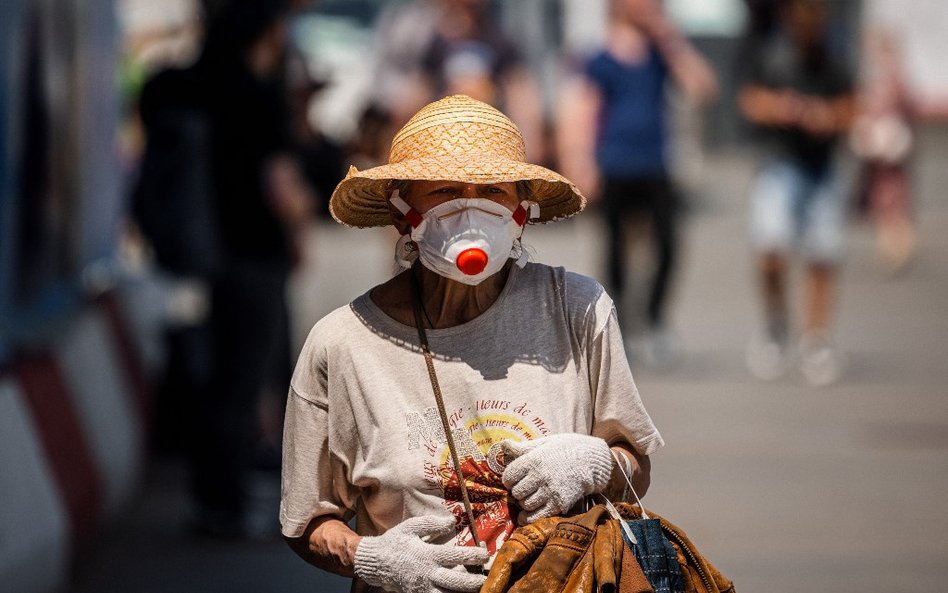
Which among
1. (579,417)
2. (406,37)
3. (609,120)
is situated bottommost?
(579,417)

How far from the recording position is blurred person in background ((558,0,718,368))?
33.0 feet

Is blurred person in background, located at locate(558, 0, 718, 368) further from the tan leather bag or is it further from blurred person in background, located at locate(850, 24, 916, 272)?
the tan leather bag

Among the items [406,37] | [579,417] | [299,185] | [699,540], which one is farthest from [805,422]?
[406,37]

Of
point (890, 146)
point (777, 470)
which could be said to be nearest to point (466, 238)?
point (777, 470)

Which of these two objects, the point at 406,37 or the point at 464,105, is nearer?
the point at 464,105

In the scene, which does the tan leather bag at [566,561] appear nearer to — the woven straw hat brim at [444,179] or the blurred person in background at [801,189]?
the woven straw hat brim at [444,179]

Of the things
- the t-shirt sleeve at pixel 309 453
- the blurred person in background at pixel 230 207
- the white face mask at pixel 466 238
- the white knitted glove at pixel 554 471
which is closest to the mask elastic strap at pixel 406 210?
the white face mask at pixel 466 238

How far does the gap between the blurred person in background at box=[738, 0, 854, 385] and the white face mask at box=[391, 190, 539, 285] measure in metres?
7.16

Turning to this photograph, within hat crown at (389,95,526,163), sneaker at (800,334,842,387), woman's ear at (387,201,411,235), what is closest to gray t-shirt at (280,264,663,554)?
woman's ear at (387,201,411,235)

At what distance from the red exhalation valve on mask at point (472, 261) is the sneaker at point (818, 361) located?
7.09 meters

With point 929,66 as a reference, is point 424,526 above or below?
below

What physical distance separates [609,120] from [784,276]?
55.1 inches

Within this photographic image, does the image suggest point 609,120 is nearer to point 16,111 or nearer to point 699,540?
point 699,540

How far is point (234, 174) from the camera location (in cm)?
653
